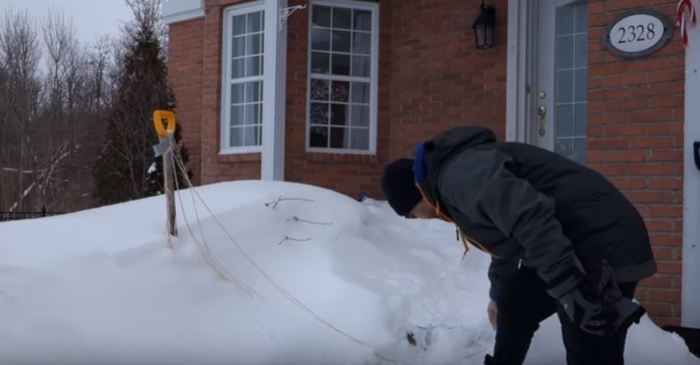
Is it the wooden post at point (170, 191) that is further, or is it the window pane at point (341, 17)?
the window pane at point (341, 17)

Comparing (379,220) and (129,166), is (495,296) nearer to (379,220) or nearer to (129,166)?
(379,220)

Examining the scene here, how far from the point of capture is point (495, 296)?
3688 mm

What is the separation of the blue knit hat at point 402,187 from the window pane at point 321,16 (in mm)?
6533

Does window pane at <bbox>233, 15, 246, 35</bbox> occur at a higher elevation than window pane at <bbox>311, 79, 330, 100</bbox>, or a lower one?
higher

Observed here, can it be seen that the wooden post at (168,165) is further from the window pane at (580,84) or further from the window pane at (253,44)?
the window pane at (253,44)

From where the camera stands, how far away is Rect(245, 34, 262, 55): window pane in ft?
32.0

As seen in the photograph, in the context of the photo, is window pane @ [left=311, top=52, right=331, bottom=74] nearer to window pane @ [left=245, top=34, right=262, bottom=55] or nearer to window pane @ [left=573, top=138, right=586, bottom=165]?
window pane @ [left=245, top=34, right=262, bottom=55]

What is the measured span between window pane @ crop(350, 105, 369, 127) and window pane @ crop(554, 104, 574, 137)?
2.64 m

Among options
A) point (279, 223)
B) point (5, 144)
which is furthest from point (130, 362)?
point (5, 144)

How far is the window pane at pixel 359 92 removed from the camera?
31.2 ft

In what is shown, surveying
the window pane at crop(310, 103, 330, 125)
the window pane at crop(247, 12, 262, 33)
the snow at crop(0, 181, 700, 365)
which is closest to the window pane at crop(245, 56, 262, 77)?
the window pane at crop(247, 12, 262, 33)

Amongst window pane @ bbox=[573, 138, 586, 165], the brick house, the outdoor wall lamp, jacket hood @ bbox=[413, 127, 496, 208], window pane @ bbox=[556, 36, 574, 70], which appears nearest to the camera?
jacket hood @ bbox=[413, 127, 496, 208]

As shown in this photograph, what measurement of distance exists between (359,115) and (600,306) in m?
6.90

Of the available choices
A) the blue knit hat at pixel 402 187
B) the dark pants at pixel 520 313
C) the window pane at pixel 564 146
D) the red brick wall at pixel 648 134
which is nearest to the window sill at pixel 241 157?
the window pane at pixel 564 146
